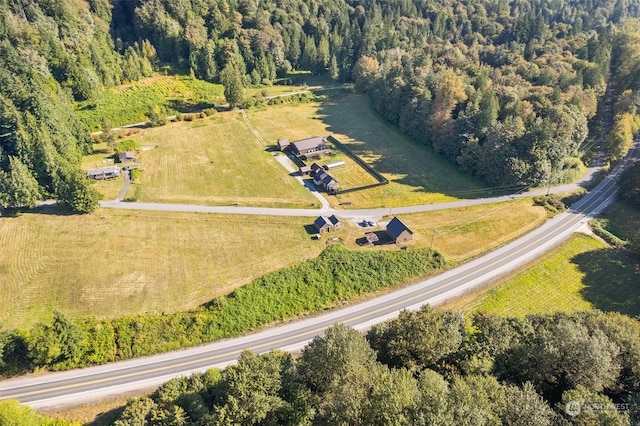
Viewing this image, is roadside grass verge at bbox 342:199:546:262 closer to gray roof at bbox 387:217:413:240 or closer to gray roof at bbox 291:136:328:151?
gray roof at bbox 387:217:413:240

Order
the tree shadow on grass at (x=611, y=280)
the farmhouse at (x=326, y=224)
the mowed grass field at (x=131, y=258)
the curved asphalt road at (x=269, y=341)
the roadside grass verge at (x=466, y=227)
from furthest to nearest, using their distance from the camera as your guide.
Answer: the farmhouse at (x=326, y=224)
the roadside grass verge at (x=466, y=227)
the tree shadow on grass at (x=611, y=280)
the mowed grass field at (x=131, y=258)
the curved asphalt road at (x=269, y=341)

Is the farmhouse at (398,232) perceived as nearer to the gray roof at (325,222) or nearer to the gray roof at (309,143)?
the gray roof at (325,222)

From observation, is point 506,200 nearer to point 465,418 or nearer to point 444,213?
point 444,213

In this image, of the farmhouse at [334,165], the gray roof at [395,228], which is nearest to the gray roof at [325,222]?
the gray roof at [395,228]

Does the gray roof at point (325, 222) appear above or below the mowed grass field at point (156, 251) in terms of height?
above

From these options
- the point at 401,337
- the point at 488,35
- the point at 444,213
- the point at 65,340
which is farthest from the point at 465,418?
the point at 488,35

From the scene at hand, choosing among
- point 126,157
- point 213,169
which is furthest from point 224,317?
point 126,157

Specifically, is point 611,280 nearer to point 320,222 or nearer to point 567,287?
point 567,287

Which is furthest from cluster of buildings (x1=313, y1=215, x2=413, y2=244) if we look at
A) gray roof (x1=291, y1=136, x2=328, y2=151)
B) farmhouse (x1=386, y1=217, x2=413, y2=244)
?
gray roof (x1=291, y1=136, x2=328, y2=151)
